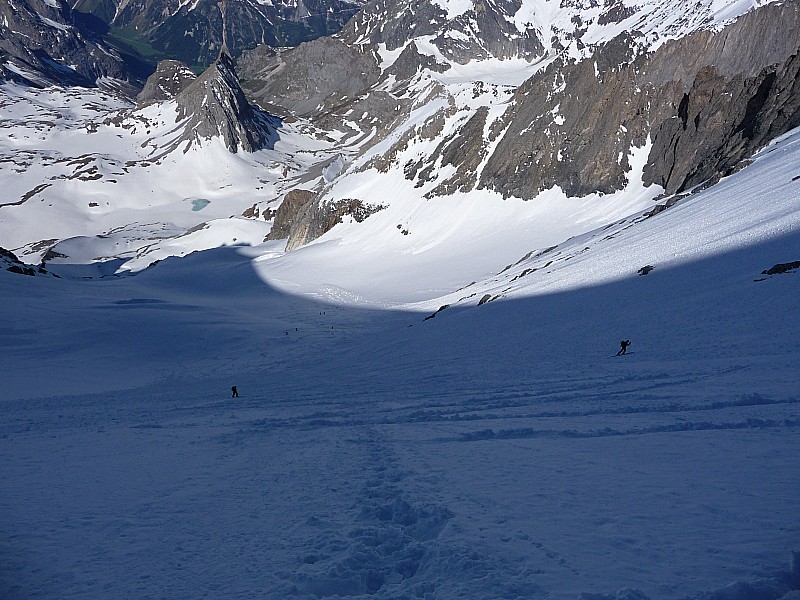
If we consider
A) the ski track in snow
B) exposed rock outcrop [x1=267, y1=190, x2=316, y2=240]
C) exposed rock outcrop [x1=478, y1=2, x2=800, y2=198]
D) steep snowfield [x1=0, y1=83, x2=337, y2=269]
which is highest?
steep snowfield [x1=0, y1=83, x2=337, y2=269]

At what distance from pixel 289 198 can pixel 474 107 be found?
85.0 ft

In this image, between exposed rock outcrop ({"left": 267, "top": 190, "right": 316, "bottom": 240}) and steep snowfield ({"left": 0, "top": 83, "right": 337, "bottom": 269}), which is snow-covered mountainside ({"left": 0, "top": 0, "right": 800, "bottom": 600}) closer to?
exposed rock outcrop ({"left": 267, "top": 190, "right": 316, "bottom": 240})

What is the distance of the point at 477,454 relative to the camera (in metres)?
7.21

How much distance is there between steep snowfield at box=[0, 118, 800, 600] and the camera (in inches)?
180

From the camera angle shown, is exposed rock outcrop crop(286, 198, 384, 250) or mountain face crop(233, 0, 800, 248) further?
exposed rock outcrop crop(286, 198, 384, 250)

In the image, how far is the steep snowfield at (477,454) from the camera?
4570 millimetres

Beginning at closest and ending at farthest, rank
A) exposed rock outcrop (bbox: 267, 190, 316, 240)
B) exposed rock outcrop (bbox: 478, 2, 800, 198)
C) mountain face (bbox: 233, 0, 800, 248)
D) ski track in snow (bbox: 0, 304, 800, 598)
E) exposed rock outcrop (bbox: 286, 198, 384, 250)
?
ski track in snow (bbox: 0, 304, 800, 598), exposed rock outcrop (bbox: 478, 2, 800, 198), mountain face (bbox: 233, 0, 800, 248), exposed rock outcrop (bbox: 286, 198, 384, 250), exposed rock outcrop (bbox: 267, 190, 316, 240)

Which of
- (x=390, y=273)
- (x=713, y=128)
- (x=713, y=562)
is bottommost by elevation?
(x=713, y=562)

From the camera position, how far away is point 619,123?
46875 mm

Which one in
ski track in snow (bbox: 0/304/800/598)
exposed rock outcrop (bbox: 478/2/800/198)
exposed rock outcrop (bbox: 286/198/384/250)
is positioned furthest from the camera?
exposed rock outcrop (bbox: 286/198/384/250)

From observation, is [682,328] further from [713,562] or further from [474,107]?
[474,107]

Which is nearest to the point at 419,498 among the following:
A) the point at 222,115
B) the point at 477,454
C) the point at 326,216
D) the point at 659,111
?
the point at 477,454

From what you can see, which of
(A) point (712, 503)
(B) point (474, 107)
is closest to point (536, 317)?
(A) point (712, 503)

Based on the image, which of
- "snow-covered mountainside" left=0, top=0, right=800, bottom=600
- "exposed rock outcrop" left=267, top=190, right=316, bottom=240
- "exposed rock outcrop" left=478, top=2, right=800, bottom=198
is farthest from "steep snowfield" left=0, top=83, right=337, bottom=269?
"snow-covered mountainside" left=0, top=0, right=800, bottom=600
